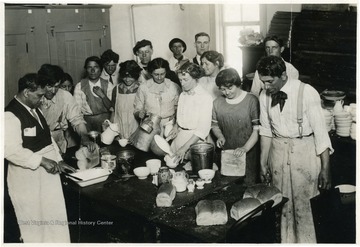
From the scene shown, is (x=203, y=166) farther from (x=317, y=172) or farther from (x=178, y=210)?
(x=317, y=172)

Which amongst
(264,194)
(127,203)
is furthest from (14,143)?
(264,194)

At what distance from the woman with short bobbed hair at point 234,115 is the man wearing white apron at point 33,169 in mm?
1102

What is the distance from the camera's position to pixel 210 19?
6.12 metres

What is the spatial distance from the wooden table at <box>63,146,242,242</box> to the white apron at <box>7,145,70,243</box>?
114mm

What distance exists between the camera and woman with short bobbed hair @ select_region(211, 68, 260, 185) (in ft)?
9.15

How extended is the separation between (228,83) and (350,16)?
2699 millimetres

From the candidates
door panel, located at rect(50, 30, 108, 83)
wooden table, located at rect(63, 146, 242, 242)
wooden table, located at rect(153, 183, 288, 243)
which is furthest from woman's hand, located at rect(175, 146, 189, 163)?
door panel, located at rect(50, 30, 108, 83)

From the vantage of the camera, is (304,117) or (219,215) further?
(304,117)

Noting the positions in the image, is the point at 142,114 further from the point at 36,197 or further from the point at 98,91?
the point at 36,197

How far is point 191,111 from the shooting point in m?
2.97

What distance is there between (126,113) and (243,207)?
1.84 meters

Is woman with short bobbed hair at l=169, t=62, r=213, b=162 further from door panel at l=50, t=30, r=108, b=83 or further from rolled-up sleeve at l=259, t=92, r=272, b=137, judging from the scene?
door panel at l=50, t=30, r=108, b=83

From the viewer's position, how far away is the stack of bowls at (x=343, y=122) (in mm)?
3311

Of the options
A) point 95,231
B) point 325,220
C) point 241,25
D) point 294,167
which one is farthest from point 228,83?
point 241,25
